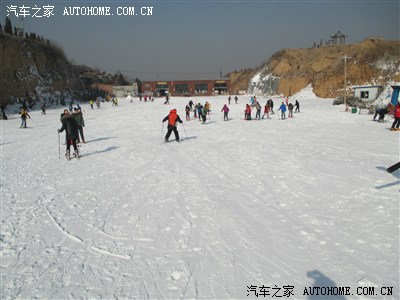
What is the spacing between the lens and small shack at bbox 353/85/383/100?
33500 millimetres

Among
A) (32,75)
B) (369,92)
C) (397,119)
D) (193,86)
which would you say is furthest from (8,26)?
(397,119)

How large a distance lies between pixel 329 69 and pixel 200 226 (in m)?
54.9

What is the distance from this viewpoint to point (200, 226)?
5059 mm

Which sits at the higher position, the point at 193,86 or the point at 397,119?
the point at 193,86

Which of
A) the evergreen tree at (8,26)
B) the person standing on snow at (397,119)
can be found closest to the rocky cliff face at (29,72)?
the evergreen tree at (8,26)

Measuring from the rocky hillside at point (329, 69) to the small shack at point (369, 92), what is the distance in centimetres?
641

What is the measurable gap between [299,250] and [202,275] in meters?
1.51

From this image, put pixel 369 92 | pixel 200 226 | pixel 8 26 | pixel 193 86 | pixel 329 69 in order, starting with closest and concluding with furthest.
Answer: pixel 200 226 < pixel 369 92 < pixel 8 26 < pixel 329 69 < pixel 193 86

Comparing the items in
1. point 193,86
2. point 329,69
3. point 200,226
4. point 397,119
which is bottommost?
point 200,226

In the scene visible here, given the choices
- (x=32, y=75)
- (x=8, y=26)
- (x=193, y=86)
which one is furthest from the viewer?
(x=193, y=86)

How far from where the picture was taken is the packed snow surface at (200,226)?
364 cm

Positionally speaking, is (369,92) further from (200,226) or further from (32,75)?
(32,75)

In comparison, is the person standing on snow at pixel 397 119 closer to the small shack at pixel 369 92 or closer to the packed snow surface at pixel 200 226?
the packed snow surface at pixel 200 226

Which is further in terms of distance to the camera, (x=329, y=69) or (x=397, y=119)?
(x=329, y=69)
